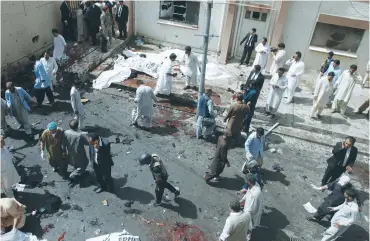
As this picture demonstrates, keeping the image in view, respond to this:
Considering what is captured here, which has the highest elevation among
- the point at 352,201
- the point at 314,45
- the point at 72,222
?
the point at 314,45

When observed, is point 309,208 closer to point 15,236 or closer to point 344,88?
point 344,88

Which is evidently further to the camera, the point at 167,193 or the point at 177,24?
the point at 177,24

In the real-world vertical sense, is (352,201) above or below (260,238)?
above

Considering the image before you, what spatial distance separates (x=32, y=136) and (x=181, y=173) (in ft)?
13.7

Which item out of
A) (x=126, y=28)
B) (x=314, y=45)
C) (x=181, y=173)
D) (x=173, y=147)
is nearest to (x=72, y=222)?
(x=181, y=173)

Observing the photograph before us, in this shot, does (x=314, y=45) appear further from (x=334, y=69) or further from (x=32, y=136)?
(x=32, y=136)

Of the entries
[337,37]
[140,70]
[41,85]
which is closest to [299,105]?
[337,37]

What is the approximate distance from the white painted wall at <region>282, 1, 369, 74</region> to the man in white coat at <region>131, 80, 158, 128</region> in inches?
248

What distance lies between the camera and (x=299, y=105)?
11.7 metres

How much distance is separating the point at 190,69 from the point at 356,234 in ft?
22.2

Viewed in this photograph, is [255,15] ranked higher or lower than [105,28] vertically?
higher

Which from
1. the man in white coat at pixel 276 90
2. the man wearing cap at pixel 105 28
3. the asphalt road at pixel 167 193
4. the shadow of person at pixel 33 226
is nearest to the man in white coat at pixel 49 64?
the asphalt road at pixel 167 193

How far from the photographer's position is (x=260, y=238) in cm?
702

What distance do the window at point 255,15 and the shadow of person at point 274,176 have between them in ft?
21.6
